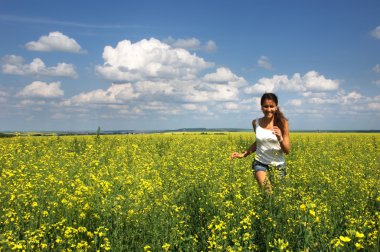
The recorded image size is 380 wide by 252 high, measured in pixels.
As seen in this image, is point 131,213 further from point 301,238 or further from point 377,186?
point 377,186

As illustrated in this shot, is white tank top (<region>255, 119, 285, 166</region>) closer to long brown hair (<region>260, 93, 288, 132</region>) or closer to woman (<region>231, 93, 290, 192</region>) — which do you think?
woman (<region>231, 93, 290, 192</region>)

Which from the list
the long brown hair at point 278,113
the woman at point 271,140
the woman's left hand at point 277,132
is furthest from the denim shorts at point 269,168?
the long brown hair at point 278,113

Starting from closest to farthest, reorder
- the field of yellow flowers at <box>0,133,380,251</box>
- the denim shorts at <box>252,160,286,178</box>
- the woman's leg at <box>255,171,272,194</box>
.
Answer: the field of yellow flowers at <box>0,133,380,251</box>
the woman's leg at <box>255,171,272,194</box>
the denim shorts at <box>252,160,286,178</box>

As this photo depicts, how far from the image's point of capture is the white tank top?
632cm

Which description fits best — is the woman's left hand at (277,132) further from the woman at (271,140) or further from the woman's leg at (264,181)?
the woman's leg at (264,181)

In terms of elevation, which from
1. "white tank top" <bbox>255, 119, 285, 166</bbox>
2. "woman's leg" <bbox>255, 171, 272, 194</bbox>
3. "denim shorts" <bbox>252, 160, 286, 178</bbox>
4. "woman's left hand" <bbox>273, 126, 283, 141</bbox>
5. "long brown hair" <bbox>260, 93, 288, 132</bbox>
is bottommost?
"woman's leg" <bbox>255, 171, 272, 194</bbox>

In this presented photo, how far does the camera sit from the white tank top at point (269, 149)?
249 inches

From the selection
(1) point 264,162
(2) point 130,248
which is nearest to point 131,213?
(2) point 130,248

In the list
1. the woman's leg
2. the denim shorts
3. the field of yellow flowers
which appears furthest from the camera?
the denim shorts

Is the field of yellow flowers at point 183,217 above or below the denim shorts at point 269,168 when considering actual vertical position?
below

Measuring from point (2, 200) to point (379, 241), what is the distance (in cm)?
585

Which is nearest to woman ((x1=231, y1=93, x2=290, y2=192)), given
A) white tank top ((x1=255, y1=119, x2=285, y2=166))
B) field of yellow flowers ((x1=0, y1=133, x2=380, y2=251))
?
white tank top ((x1=255, y1=119, x2=285, y2=166))

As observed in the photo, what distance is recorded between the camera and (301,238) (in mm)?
4098

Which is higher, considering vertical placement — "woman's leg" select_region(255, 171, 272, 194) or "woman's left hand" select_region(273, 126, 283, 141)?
"woman's left hand" select_region(273, 126, 283, 141)
